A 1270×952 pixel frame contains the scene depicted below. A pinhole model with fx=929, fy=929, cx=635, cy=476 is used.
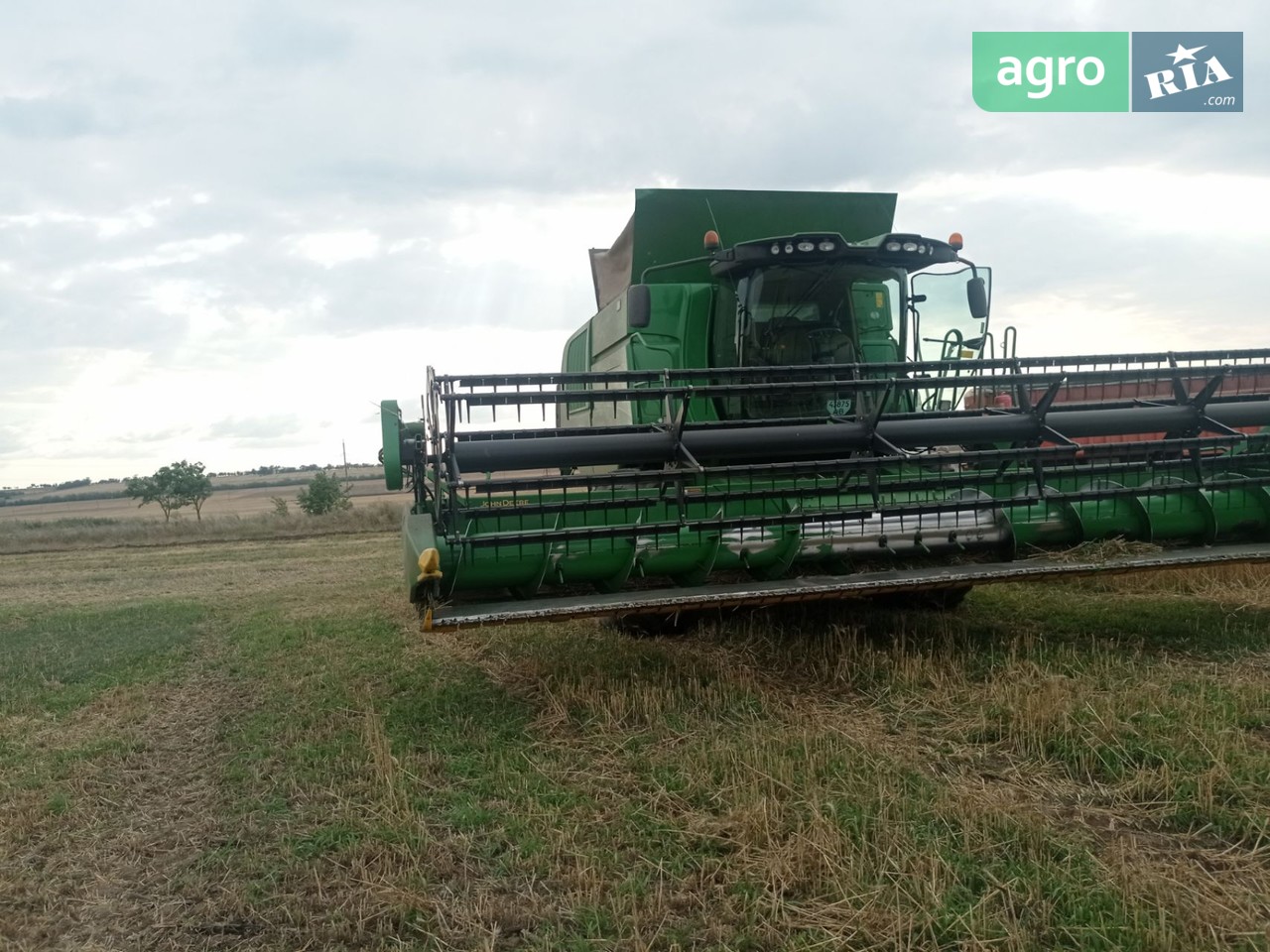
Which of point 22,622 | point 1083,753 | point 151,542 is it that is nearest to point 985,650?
point 1083,753

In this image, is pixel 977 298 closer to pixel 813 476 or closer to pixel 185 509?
pixel 813 476

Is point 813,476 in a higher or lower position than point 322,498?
higher

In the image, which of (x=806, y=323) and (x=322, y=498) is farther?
(x=322, y=498)

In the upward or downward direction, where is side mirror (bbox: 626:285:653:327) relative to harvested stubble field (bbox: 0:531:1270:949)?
upward

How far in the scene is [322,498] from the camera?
31891 mm

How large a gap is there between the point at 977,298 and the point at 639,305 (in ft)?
8.57

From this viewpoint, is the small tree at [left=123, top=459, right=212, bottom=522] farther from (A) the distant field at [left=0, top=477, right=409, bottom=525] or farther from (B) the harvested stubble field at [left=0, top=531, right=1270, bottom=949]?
(B) the harvested stubble field at [left=0, top=531, right=1270, bottom=949]

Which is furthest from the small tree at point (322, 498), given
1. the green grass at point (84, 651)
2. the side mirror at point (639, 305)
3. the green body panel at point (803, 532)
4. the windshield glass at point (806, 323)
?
the green body panel at point (803, 532)

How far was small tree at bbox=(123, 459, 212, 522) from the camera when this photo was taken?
34906 mm

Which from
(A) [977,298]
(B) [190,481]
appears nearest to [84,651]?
(A) [977,298]

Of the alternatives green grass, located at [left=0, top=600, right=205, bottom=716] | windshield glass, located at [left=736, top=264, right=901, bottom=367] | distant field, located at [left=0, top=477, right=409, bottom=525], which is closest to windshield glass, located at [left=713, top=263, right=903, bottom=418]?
windshield glass, located at [left=736, top=264, right=901, bottom=367]

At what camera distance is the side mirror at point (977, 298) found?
705 cm

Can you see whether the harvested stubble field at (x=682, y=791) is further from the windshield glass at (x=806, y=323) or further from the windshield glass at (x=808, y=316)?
the windshield glass at (x=808, y=316)

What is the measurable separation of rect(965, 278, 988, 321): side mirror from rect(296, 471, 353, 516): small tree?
27.5 metres
